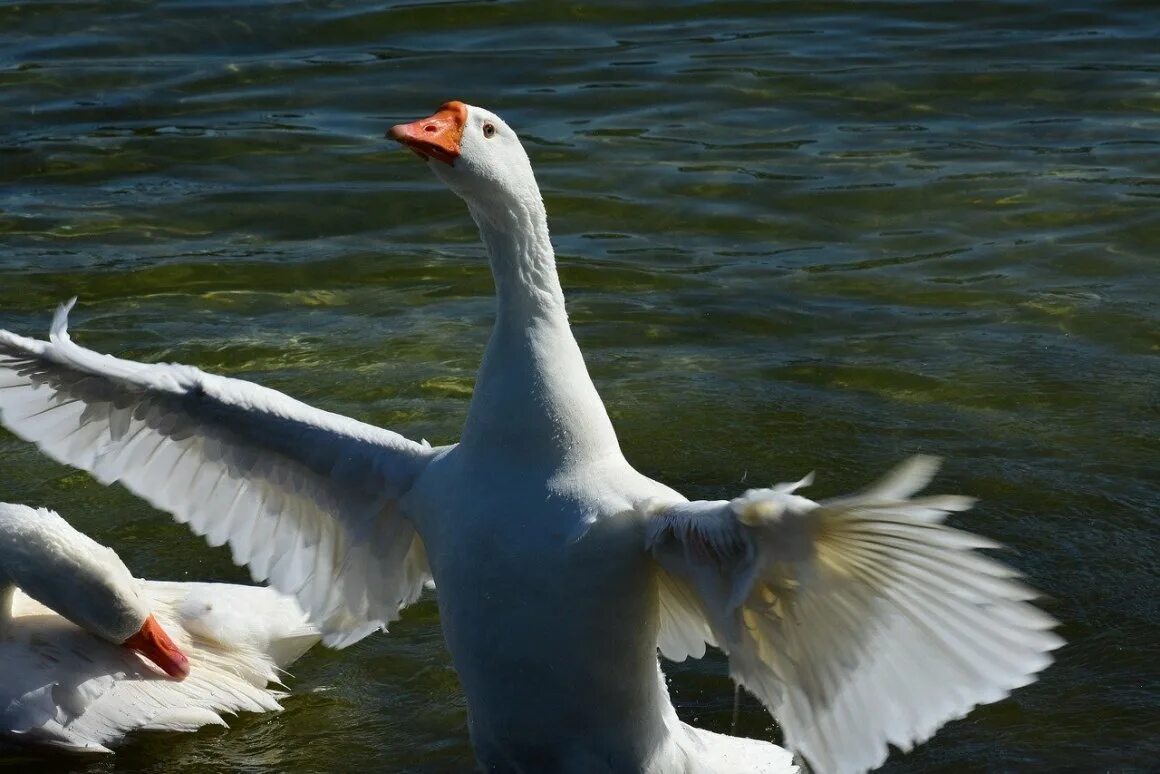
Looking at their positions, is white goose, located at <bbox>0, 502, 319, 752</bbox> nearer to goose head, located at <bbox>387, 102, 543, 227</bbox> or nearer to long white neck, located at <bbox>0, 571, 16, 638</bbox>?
long white neck, located at <bbox>0, 571, 16, 638</bbox>

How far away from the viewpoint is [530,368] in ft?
15.9

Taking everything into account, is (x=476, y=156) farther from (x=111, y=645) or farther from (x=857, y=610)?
(x=111, y=645)

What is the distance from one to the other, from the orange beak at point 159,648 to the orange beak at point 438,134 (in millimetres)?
2684

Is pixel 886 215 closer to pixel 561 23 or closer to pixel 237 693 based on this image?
pixel 561 23

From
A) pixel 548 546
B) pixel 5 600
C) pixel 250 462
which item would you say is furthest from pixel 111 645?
pixel 548 546

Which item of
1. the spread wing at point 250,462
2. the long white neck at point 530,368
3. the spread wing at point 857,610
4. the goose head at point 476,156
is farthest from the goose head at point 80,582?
the spread wing at point 857,610

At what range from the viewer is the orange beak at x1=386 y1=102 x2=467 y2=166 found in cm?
459

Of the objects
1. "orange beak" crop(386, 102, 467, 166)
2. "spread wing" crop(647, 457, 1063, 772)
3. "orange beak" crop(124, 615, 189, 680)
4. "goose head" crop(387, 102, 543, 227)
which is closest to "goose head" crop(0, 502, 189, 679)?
"orange beak" crop(124, 615, 189, 680)

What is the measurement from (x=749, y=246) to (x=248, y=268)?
3515 millimetres

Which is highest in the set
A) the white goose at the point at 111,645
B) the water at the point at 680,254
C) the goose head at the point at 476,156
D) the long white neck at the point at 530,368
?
the goose head at the point at 476,156

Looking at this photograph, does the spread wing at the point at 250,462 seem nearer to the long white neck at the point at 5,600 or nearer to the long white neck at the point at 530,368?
the long white neck at the point at 530,368

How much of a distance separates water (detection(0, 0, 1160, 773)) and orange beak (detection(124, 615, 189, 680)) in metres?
0.28

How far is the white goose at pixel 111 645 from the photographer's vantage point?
616 centimetres

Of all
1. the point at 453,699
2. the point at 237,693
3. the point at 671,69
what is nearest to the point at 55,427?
the point at 237,693
